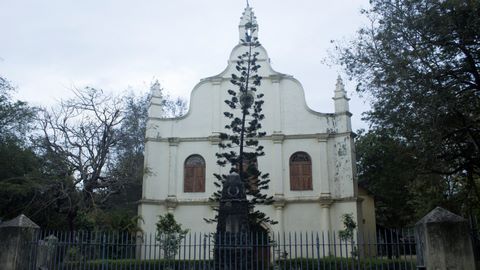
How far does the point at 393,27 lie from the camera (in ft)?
42.6

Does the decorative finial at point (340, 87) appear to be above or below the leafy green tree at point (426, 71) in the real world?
above

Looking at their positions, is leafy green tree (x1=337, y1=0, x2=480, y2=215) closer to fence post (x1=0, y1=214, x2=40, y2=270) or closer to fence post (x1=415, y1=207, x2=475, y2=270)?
fence post (x1=415, y1=207, x2=475, y2=270)

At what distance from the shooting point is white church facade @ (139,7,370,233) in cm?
2116

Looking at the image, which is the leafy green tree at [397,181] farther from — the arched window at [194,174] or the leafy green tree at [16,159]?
the leafy green tree at [16,159]

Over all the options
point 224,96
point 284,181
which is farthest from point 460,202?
point 224,96

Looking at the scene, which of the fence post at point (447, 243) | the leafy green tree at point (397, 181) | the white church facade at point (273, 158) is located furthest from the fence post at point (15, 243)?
the white church facade at point (273, 158)

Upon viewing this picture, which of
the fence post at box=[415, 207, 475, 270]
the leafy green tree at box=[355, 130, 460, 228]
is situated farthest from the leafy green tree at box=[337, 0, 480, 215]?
the fence post at box=[415, 207, 475, 270]

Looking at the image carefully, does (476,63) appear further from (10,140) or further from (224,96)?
(10,140)

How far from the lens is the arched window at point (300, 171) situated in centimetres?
2153

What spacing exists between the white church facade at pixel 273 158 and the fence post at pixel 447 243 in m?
13.0

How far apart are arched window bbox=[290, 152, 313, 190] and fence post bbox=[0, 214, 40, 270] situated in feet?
45.3

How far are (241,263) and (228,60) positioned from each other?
50.8 feet

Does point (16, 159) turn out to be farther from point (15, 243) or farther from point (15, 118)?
point (15, 243)

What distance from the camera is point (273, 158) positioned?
21.8 m
